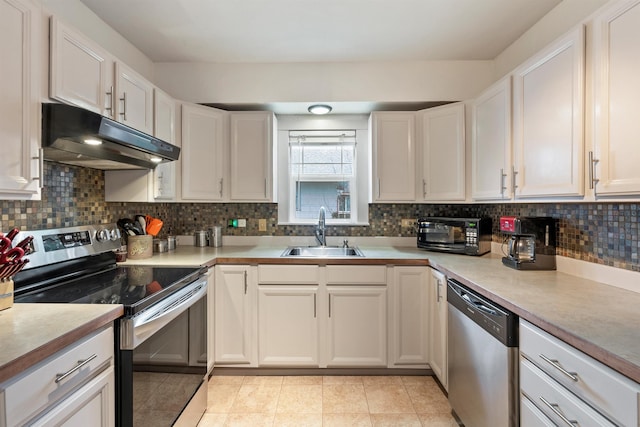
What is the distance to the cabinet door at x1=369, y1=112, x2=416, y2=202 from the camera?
8.30 feet

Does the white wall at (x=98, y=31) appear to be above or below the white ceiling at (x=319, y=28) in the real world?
below

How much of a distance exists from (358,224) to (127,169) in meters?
1.91

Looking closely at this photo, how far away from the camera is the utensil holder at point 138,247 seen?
2141 mm

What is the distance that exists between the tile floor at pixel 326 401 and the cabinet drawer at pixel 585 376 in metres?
1.00

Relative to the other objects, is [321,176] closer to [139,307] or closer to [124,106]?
[124,106]

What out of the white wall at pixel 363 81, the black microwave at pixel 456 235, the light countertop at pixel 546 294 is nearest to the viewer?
the light countertop at pixel 546 294

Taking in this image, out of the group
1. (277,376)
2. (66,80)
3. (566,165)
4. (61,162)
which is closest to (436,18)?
(566,165)

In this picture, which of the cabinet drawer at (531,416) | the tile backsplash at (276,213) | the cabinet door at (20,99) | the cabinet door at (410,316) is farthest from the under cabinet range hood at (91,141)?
the cabinet drawer at (531,416)

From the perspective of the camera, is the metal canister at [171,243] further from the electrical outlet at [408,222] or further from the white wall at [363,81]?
the electrical outlet at [408,222]

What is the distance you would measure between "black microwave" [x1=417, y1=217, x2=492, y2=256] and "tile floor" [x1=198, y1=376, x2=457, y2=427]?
100 cm

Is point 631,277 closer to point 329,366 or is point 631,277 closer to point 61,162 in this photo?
point 329,366

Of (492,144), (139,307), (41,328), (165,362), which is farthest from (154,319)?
(492,144)

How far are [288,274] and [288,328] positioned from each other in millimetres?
402

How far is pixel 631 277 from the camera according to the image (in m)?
1.40
